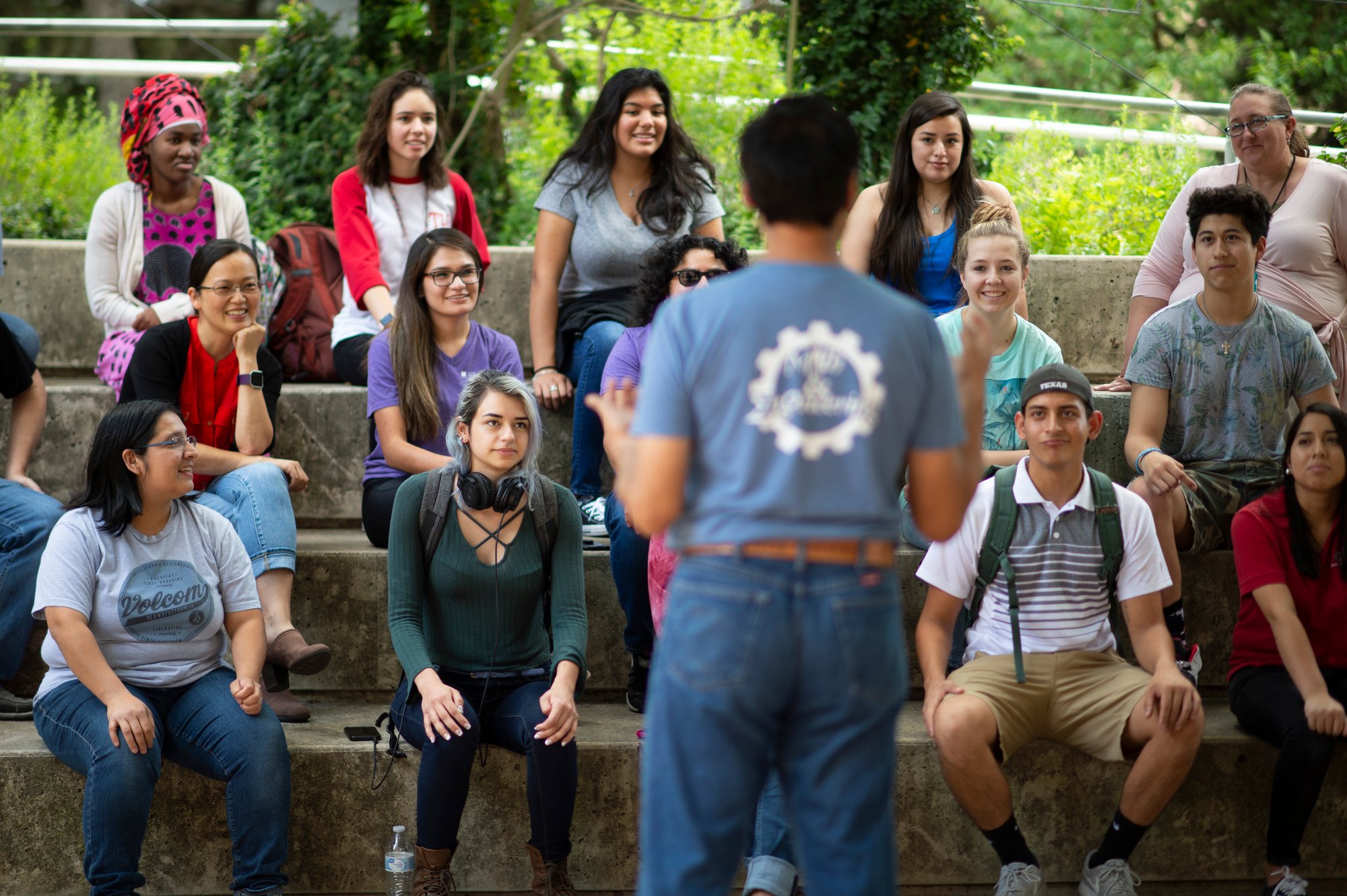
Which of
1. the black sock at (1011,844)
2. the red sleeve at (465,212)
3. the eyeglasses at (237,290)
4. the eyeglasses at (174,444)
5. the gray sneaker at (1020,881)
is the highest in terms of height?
the red sleeve at (465,212)

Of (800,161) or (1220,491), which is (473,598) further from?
(1220,491)

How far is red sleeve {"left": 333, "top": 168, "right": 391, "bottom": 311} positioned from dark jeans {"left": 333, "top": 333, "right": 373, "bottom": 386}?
0.41ft

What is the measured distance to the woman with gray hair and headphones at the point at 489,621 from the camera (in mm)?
3010

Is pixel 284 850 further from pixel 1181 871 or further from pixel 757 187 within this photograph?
pixel 1181 871

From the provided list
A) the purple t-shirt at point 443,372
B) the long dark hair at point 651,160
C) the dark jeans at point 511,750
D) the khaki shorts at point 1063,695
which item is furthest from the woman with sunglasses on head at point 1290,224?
the dark jeans at point 511,750

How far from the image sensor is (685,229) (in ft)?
14.6

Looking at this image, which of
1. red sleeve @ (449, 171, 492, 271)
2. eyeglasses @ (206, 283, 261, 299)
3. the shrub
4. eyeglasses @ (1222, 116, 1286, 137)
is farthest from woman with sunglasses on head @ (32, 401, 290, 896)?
eyeglasses @ (1222, 116, 1286, 137)

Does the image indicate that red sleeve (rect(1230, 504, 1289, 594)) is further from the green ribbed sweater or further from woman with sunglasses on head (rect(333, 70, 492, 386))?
woman with sunglasses on head (rect(333, 70, 492, 386))

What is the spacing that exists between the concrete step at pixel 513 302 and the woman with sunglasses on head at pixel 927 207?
0.84 meters

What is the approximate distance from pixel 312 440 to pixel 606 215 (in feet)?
4.07

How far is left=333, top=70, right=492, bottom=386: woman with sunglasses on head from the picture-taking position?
442 centimetres

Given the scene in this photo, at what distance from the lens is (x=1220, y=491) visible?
12.0ft

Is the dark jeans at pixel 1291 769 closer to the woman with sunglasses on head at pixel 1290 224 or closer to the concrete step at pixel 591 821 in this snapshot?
the concrete step at pixel 591 821

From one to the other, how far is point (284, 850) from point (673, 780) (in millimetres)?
1597
